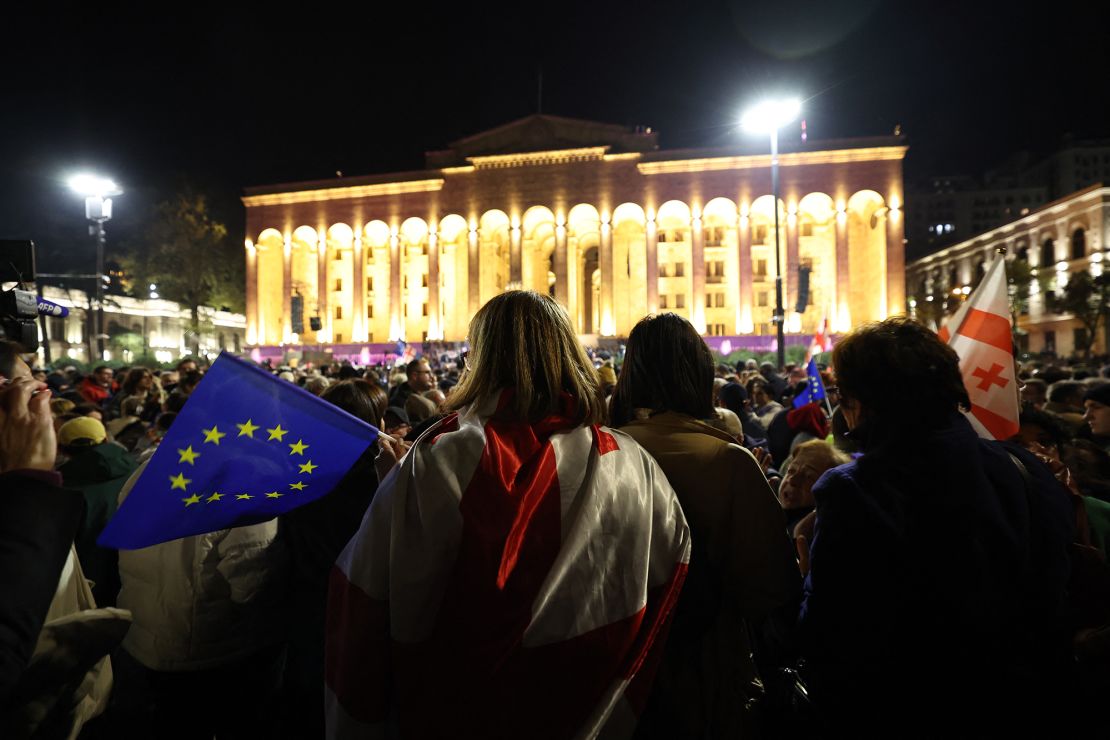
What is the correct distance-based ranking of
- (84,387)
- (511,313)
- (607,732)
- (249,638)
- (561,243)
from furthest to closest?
1. (561,243)
2. (84,387)
3. (249,638)
4. (511,313)
5. (607,732)

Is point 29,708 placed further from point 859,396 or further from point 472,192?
point 472,192

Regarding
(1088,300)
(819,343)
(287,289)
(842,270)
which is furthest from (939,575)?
(287,289)

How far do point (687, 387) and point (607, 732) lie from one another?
1.09m

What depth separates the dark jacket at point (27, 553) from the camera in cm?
135

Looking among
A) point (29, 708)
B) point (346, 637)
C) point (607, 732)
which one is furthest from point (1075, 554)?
point (29, 708)

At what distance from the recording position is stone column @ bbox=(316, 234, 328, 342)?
5041 centimetres

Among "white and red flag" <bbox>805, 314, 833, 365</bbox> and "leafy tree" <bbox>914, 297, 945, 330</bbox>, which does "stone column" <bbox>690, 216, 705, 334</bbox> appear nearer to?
"white and red flag" <bbox>805, 314, 833, 365</bbox>

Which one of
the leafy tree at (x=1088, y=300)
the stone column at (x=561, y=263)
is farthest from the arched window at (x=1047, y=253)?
the stone column at (x=561, y=263)

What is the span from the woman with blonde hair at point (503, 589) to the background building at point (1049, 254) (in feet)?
155

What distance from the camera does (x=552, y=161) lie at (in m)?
46.6

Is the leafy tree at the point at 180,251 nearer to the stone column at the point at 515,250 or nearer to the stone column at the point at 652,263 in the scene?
the stone column at the point at 515,250

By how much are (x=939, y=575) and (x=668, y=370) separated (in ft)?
3.24

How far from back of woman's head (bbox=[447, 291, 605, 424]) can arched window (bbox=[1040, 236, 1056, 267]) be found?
204 ft

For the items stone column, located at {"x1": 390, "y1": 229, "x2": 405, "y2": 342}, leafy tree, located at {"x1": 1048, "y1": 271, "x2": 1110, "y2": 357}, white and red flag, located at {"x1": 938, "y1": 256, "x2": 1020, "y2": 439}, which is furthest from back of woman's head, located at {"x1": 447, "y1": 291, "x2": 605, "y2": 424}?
leafy tree, located at {"x1": 1048, "y1": 271, "x2": 1110, "y2": 357}
